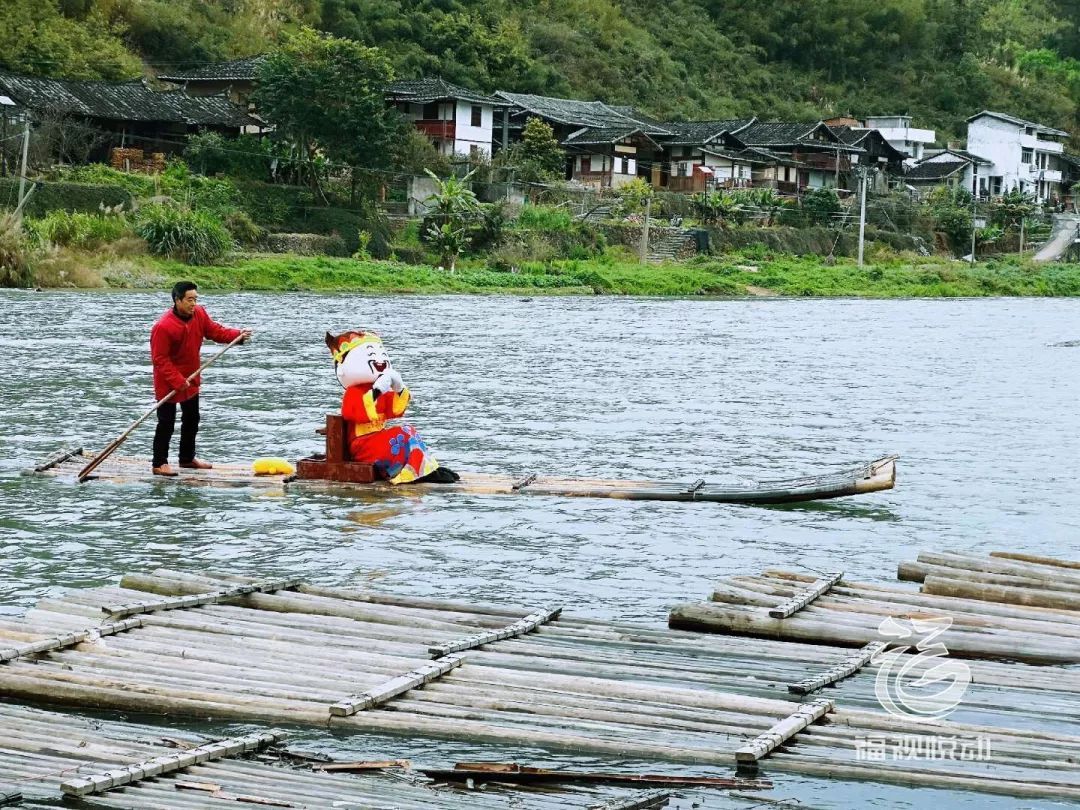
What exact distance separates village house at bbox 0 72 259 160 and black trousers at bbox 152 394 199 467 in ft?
147

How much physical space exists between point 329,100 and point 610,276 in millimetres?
13751

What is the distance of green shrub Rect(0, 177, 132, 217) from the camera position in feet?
166

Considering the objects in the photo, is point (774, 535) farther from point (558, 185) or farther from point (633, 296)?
point (558, 185)

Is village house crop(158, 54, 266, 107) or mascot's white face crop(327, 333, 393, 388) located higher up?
village house crop(158, 54, 266, 107)

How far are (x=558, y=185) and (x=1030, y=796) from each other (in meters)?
Answer: 66.8

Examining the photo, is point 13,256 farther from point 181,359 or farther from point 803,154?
point 803,154

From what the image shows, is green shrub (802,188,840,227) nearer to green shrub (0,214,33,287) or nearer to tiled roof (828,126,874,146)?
tiled roof (828,126,874,146)

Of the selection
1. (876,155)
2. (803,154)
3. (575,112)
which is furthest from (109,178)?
(876,155)

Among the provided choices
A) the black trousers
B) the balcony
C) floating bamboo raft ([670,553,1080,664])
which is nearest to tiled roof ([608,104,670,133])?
the balcony

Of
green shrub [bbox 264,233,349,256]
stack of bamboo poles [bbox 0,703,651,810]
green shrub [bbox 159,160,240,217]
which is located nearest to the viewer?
stack of bamboo poles [bbox 0,703,651,810]

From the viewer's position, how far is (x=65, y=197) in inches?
2025

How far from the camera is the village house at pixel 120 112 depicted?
57.0 meters

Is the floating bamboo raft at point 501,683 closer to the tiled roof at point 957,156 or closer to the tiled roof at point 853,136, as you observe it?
the tiled roof at point 853,136

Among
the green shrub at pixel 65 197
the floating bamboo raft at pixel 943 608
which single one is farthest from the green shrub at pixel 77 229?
the floating bamboo raft at pixel 943 608
